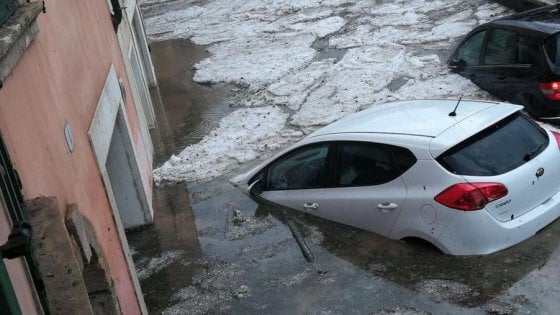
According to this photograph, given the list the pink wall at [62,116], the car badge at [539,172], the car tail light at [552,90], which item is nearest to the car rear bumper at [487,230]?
the car badge at [539,172]

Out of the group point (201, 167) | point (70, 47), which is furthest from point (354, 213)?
point (201, 167)

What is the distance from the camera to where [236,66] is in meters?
18.4

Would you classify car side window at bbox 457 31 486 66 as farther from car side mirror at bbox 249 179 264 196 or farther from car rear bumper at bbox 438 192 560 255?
car rear bumper at bbox 438 192 560 255

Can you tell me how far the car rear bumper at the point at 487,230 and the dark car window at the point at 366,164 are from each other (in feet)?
2.74

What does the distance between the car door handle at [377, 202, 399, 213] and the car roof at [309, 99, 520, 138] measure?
0.78 m

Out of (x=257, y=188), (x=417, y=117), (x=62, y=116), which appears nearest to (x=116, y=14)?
(x=257, y=188)

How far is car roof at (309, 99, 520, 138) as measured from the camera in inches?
269

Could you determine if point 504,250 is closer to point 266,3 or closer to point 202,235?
point 202,235

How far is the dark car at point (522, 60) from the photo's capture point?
921cm

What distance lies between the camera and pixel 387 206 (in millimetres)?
7051

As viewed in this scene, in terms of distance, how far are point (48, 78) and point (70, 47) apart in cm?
147

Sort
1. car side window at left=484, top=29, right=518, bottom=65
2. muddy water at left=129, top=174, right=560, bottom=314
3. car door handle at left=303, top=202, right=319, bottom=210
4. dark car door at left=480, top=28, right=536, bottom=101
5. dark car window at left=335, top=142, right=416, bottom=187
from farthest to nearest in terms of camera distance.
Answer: car side window at left=484, top=29, right=518, bottom=65
dark car door at left=480, top=28, right=536, bottom=101
car door handle at left=303, top=202, right=319, bottom=210
dark car window at left=335, top=142, right=416, bottom=187
muddy water at left=129, top=174, right=560, bottom=314

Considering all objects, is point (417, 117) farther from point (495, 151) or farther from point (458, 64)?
point (458, 64)

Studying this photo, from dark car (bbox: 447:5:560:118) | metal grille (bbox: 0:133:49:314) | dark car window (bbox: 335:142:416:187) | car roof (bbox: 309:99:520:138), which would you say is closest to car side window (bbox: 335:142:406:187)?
dark car window (bbox: 335:142:416:187)
